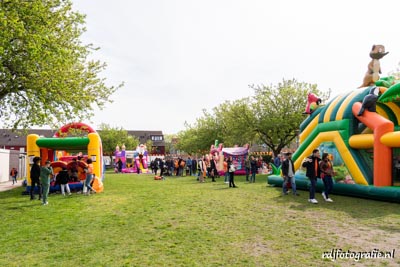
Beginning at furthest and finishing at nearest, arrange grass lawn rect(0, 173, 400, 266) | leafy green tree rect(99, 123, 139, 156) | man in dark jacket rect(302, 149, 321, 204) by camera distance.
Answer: leafy green tree rect(99, 123, 139, 156) → man in dark jacket rect(302, 149, 321, 204) → grass lawn rect(0, 173, 400, 266)

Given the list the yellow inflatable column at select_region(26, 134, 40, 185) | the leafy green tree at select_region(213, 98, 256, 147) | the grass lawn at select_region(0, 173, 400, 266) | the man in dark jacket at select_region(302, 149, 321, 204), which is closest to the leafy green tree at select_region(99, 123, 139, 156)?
the leafy green tree at select_region(213, 98, 256, 147)

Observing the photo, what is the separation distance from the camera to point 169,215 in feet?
28.3

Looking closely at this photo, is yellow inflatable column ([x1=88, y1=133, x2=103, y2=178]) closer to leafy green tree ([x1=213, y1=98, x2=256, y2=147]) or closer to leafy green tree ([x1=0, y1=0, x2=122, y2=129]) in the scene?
leafy green tree ([x1=0, y1=0, x2=122, y2=129])

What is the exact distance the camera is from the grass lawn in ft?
17.0

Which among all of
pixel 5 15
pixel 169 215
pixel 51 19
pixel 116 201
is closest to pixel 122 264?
pixel 169 215

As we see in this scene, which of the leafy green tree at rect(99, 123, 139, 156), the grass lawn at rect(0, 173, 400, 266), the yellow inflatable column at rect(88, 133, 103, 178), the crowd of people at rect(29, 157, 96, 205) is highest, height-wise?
the leafy green tree at rect(99, 123, 139, 156)

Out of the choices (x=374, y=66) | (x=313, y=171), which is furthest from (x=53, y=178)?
(x=374, y=66)

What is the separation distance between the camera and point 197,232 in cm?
681

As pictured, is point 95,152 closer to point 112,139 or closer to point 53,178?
point 53,178

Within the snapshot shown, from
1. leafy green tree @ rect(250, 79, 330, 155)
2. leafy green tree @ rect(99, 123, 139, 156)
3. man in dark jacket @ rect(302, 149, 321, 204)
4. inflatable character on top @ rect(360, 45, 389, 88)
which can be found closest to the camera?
man in dark jacket @ rect(302, 149, 321, 204)

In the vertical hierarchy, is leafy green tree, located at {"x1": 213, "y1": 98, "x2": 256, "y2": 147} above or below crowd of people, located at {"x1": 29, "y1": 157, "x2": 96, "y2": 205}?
above

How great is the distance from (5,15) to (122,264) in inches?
377

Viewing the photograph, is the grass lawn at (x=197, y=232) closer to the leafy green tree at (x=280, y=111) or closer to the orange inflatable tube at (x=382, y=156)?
the orange inflatable tube at (x=382, y=156)

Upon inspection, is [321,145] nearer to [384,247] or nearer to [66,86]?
[384,247]
